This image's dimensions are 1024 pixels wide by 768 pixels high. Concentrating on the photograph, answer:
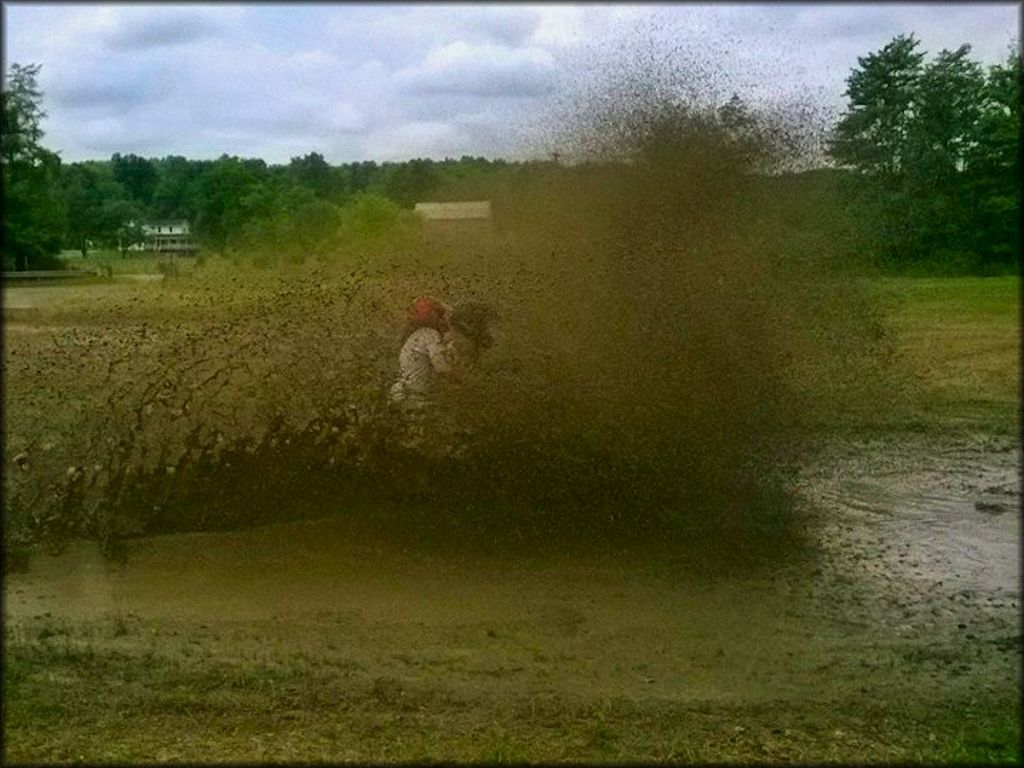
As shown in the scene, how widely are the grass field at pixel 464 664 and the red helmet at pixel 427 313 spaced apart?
180 centimetres

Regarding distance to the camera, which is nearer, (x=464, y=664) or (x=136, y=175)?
(x=464, y=664)

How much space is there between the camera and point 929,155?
30.1 ft

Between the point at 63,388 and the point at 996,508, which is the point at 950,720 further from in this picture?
the point at 63,388

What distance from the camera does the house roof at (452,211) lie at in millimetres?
10234

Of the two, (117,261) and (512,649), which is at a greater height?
(117,261)

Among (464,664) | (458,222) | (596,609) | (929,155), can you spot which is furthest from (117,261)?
(929,155)

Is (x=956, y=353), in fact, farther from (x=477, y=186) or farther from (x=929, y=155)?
(x=477, y=186)

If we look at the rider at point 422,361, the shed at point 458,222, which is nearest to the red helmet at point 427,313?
the rider at point 422,361

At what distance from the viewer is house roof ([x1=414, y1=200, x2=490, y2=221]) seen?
10234 millimetres

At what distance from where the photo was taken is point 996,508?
31.3 feet

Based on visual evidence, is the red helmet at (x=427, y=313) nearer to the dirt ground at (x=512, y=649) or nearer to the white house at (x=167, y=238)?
the dirt ground at (x=512, y=649)

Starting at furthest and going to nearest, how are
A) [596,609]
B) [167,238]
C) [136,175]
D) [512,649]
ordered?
[167,238], [136,175], [596,609], [512,649]

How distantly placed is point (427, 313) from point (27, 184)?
335cm

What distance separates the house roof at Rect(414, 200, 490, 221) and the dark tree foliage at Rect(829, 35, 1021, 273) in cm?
320
